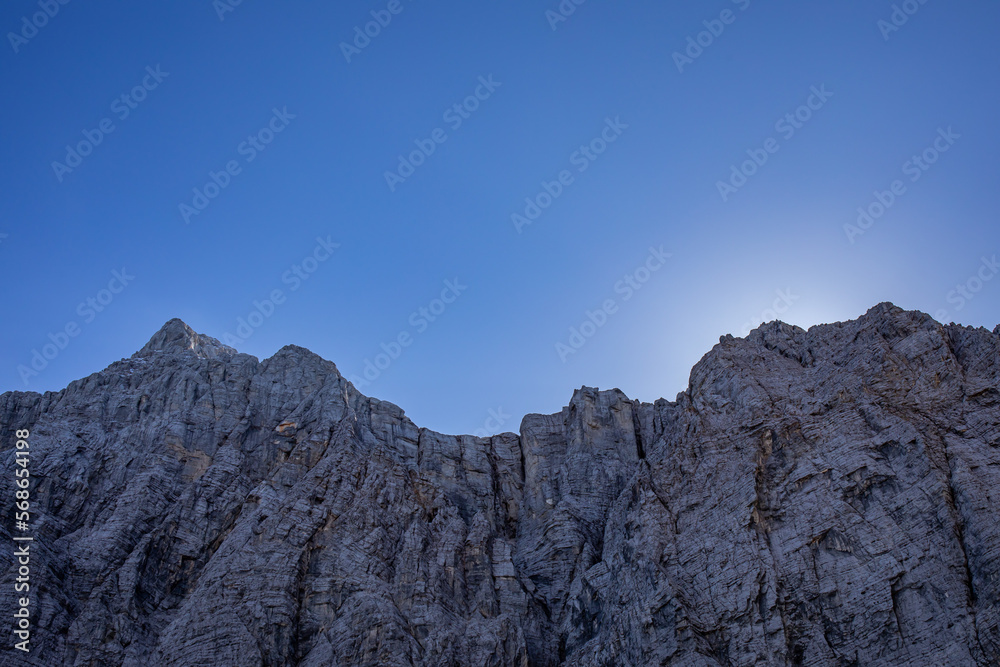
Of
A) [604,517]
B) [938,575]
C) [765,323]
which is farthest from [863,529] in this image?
[765,323]

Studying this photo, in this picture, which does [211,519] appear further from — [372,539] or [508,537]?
[508,537]

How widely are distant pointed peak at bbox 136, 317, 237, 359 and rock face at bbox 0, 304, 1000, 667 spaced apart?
13.0 m

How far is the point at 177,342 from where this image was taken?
98000mm

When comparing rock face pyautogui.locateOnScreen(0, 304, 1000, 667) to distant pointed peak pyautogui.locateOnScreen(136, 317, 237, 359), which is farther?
distant pointed peak pyautogui.locateOnScreen(136, 317, 237, 359)

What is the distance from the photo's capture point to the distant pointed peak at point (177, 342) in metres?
96.8

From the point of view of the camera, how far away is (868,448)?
5741 cm

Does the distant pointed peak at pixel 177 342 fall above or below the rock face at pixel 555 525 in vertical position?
above

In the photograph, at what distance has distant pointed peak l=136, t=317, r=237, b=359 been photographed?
96750 mm

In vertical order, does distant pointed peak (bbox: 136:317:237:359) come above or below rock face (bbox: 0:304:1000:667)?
above

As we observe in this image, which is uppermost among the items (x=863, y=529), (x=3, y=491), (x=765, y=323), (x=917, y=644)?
(x=765, y=323)

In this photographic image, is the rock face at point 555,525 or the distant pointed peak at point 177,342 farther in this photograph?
the distant pointed peak at point 177,342

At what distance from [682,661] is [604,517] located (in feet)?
74.7

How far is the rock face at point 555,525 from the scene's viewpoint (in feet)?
170

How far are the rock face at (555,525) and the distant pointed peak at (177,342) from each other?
13.0m
